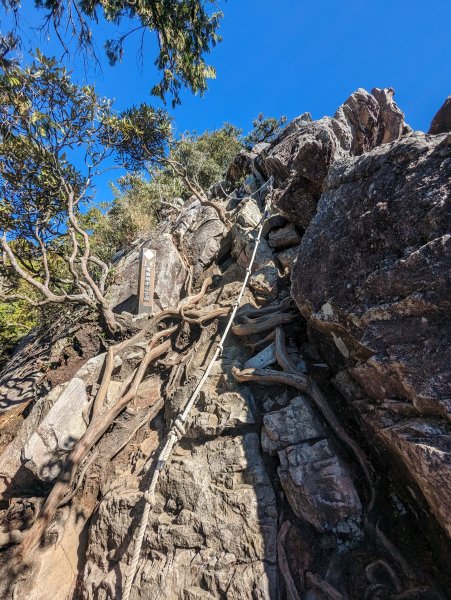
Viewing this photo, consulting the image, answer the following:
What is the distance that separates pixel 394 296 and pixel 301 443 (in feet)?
5.18

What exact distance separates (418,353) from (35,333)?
7238 mm

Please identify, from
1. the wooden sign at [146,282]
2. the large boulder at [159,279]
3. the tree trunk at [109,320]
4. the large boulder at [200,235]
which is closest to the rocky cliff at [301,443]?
the tree trunk at [109,320]

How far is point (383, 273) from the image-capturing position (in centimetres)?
245

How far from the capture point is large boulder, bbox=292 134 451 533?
1907 mm

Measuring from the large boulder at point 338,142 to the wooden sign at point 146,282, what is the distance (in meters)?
2.83

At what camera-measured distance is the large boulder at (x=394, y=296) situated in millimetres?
1907

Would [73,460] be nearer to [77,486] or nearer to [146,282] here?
[77,486]

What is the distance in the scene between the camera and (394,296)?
236cm

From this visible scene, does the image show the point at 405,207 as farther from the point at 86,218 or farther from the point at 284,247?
the point at 86,218

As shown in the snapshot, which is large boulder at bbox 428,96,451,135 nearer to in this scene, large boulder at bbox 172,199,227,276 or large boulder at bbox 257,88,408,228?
large boulder at bbox 257,88,408,228

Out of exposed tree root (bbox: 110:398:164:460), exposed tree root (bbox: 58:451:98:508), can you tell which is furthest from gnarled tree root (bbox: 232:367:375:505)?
exposed tree root (bbox: 58:451:98:508)

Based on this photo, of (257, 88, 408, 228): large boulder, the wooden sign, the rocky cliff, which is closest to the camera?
the rocky cliff

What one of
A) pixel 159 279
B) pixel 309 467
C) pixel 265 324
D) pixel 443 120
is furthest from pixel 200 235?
pixel 309 467

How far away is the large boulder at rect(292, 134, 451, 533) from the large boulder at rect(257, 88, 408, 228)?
1.63 m
